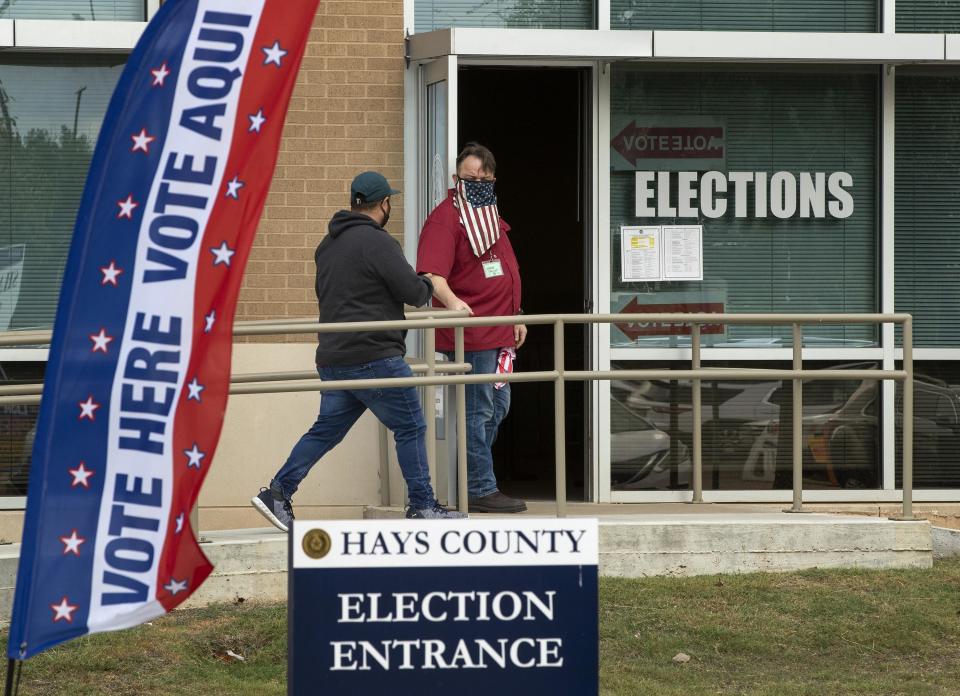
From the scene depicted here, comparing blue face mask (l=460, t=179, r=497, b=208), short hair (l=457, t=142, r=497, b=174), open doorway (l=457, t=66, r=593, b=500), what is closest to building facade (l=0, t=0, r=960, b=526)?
short hair (l=457, t=142, r=497, b=174)

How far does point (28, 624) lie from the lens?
142 inches

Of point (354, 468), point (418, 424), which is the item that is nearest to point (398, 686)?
point (418, 424)

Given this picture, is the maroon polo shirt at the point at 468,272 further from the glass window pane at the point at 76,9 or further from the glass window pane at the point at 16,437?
the glass window pane at the point at 16,437

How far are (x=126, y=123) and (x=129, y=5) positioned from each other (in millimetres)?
5038

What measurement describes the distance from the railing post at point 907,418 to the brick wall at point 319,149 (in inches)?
117

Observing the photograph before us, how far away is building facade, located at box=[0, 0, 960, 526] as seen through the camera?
27.7 ft

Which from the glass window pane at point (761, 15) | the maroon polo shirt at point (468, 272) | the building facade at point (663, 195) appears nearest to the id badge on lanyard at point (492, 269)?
the maroon polo shirt at point (468, 272)

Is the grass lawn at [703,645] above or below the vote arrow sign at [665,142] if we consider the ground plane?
below

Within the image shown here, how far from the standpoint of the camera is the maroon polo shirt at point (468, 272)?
25.0 feet

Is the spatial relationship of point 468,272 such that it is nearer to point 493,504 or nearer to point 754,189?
point 493,504

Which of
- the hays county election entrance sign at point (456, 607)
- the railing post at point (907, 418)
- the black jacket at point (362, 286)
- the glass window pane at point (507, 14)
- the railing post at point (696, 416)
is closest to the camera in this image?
the hays county election entrance sign at point (456, 607)

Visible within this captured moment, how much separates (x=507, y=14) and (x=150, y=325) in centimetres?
540

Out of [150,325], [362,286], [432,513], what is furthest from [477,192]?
[150,325]

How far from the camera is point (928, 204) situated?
8.98 metres
